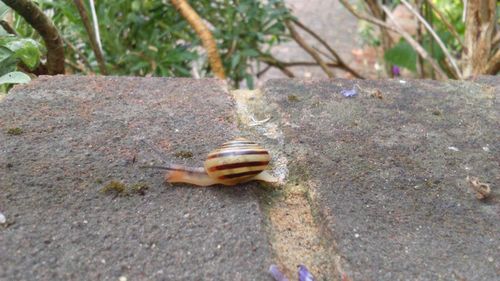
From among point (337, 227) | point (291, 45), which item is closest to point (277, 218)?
point (337, 227)

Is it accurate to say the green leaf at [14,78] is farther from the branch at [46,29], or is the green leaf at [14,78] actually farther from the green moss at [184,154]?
the green moss at [184,154]

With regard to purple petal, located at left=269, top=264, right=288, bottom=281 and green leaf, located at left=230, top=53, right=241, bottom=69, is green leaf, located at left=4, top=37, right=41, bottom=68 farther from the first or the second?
green leaf, located at left=230, top=53, right=241, bottom=69

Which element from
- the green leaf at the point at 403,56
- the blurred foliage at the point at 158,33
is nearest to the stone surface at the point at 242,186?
the blurred foliage at the point at 158,33

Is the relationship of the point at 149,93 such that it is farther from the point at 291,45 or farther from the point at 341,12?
the point at 341,12

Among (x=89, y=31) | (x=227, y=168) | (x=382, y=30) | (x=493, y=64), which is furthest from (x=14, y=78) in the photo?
(x=382, y=30)

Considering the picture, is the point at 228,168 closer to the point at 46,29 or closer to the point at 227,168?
the point at 227,168

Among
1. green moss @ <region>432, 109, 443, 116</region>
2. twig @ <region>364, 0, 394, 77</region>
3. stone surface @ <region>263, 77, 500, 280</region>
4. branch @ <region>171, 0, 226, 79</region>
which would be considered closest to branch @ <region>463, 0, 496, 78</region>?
stone surface @ <region>263, 77, 500, 280</region>
